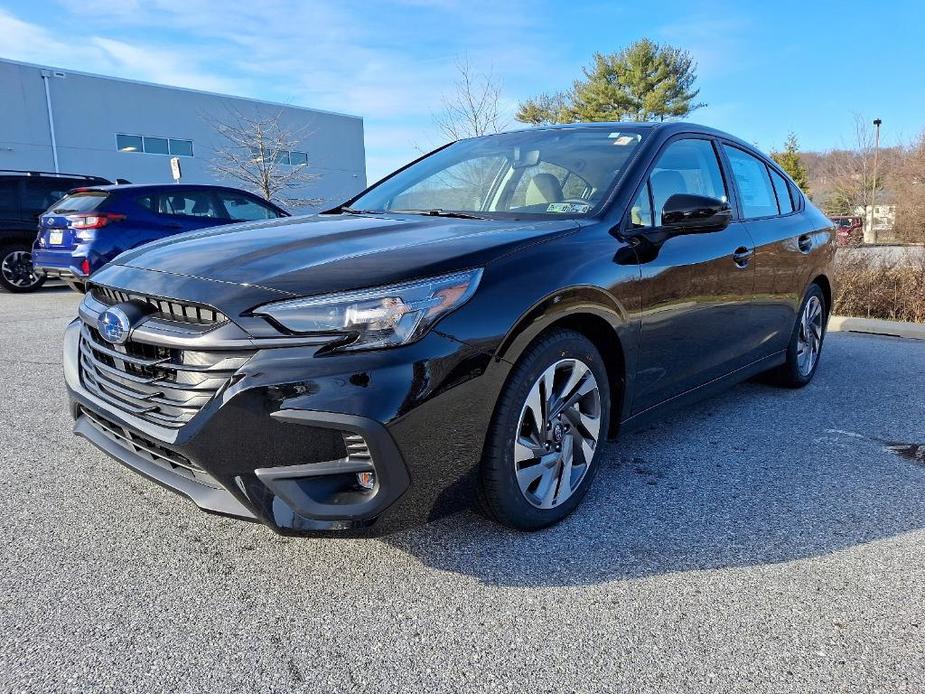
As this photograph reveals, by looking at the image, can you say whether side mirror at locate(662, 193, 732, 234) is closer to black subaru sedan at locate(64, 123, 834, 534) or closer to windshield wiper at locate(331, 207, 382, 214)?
black subaru sedan at locate(64, 123, 834, 534)

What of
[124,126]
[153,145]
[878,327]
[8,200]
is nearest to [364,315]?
[878,327]

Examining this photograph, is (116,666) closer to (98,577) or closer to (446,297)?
(98,577)

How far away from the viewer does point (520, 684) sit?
1.82 m

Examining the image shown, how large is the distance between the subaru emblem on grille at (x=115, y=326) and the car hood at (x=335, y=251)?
8.3 inches

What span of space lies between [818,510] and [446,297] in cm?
188

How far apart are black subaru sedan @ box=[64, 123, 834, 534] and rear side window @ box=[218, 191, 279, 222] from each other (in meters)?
6.29

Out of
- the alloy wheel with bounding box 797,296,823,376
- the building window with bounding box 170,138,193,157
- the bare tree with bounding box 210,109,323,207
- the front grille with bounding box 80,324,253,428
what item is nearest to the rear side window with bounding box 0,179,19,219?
the front grille with bounding box 80,324,253,428

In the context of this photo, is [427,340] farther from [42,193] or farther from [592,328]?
[42,193]

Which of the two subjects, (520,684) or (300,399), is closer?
(520,684)

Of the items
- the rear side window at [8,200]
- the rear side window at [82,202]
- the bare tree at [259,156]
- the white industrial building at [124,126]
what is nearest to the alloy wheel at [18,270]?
the rear side window at [8,200]

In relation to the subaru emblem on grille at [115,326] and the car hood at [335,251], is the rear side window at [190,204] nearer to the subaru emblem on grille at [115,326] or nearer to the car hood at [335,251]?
the car hood at [335,251]

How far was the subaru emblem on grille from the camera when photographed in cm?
229

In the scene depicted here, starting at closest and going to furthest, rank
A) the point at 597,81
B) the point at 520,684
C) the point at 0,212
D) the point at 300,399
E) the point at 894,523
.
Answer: the point at 520,684 < the point at 300,399 < the point at 894,523 < the point at 0,212 < the point at 597,81

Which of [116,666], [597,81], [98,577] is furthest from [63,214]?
[597,81]
